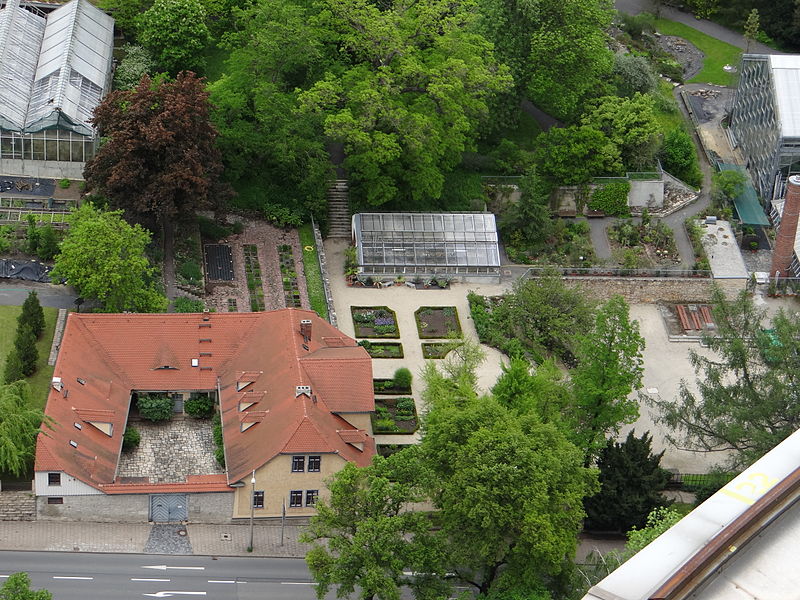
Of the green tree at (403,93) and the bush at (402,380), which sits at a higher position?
the green tree at (403,93)

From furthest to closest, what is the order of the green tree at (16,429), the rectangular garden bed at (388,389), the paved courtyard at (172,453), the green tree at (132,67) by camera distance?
the green tree at (132,67) < the rectangular garden bed at (388,389) < the paved courtyard at (172,453) < the green tree at (16,429)

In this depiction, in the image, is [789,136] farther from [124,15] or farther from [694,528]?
[694,528]

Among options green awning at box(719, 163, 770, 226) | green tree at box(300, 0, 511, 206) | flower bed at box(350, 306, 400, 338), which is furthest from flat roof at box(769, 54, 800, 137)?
flower bed at box(350, 306, 400, 338)

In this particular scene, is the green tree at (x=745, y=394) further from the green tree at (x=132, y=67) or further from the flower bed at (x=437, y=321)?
the green tree at (x=132, y=67)

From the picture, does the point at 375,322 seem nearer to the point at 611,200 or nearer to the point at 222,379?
the point at 222,379

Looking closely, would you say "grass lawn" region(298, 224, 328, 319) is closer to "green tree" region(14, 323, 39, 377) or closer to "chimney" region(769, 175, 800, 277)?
"green tree" region(14, 323, 39, 377)

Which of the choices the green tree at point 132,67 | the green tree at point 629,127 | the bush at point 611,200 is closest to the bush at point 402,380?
the bush at point 611,200
